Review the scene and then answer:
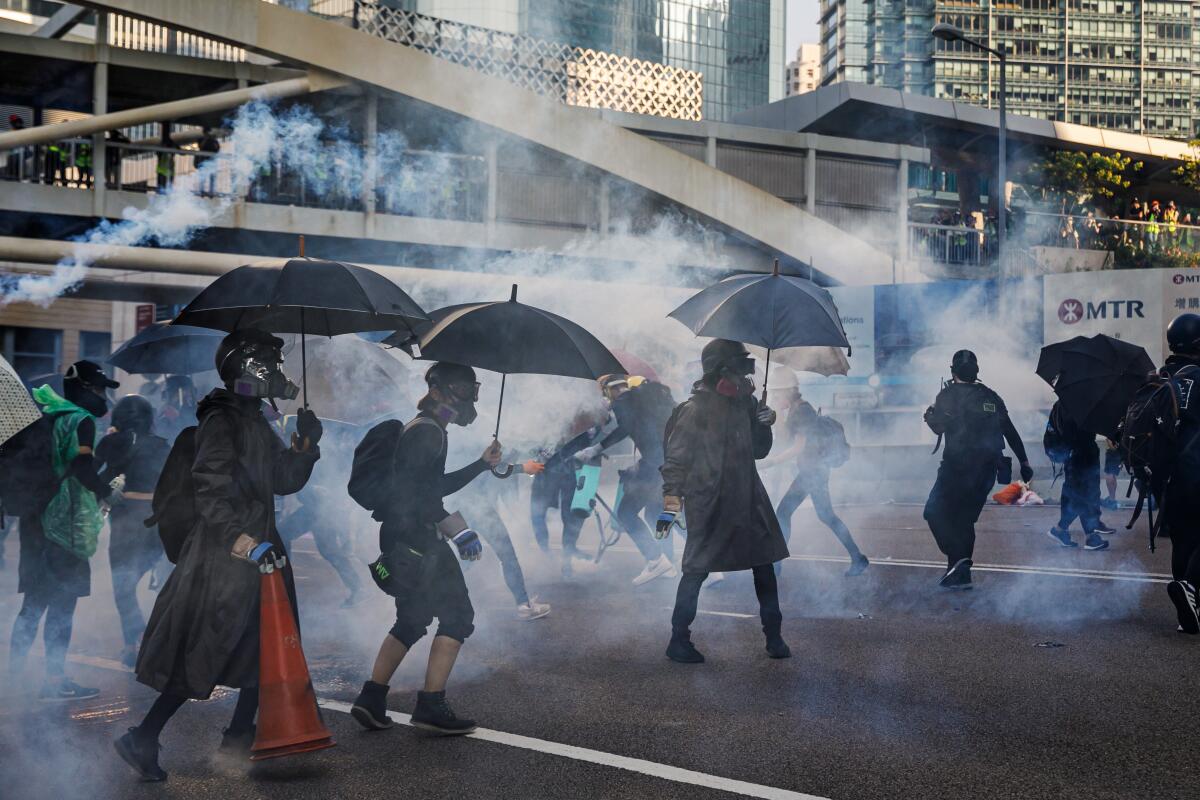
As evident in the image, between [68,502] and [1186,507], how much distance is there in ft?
19.5

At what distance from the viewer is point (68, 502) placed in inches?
256

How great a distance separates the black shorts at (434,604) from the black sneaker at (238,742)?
2.38 ft

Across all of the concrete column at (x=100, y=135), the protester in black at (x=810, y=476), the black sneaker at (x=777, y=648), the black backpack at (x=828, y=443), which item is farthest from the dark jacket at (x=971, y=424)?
the concrete column at (x=100, y=135)

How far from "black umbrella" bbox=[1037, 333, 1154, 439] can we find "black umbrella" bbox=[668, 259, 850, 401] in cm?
362

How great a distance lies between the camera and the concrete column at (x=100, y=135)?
25016 millimetres

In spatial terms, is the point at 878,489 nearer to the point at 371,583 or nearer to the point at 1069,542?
the point at 1069,542

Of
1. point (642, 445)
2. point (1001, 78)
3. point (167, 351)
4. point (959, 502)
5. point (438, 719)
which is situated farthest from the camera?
point (1001, 78)

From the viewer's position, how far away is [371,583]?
9945 millimetres

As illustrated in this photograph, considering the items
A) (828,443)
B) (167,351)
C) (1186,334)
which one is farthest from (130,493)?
(1186,334)

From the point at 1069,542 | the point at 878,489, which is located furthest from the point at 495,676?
the point at 878,489

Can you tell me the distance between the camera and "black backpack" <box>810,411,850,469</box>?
1009 centimetres

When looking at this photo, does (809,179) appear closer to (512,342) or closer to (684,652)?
(684,652)

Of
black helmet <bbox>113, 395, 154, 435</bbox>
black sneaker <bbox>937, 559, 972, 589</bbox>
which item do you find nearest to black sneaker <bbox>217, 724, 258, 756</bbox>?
black helmet <bbox>113, 395, 154, 435</bbox>

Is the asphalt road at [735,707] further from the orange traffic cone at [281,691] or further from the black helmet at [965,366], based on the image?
the black helmet at [965,366]
